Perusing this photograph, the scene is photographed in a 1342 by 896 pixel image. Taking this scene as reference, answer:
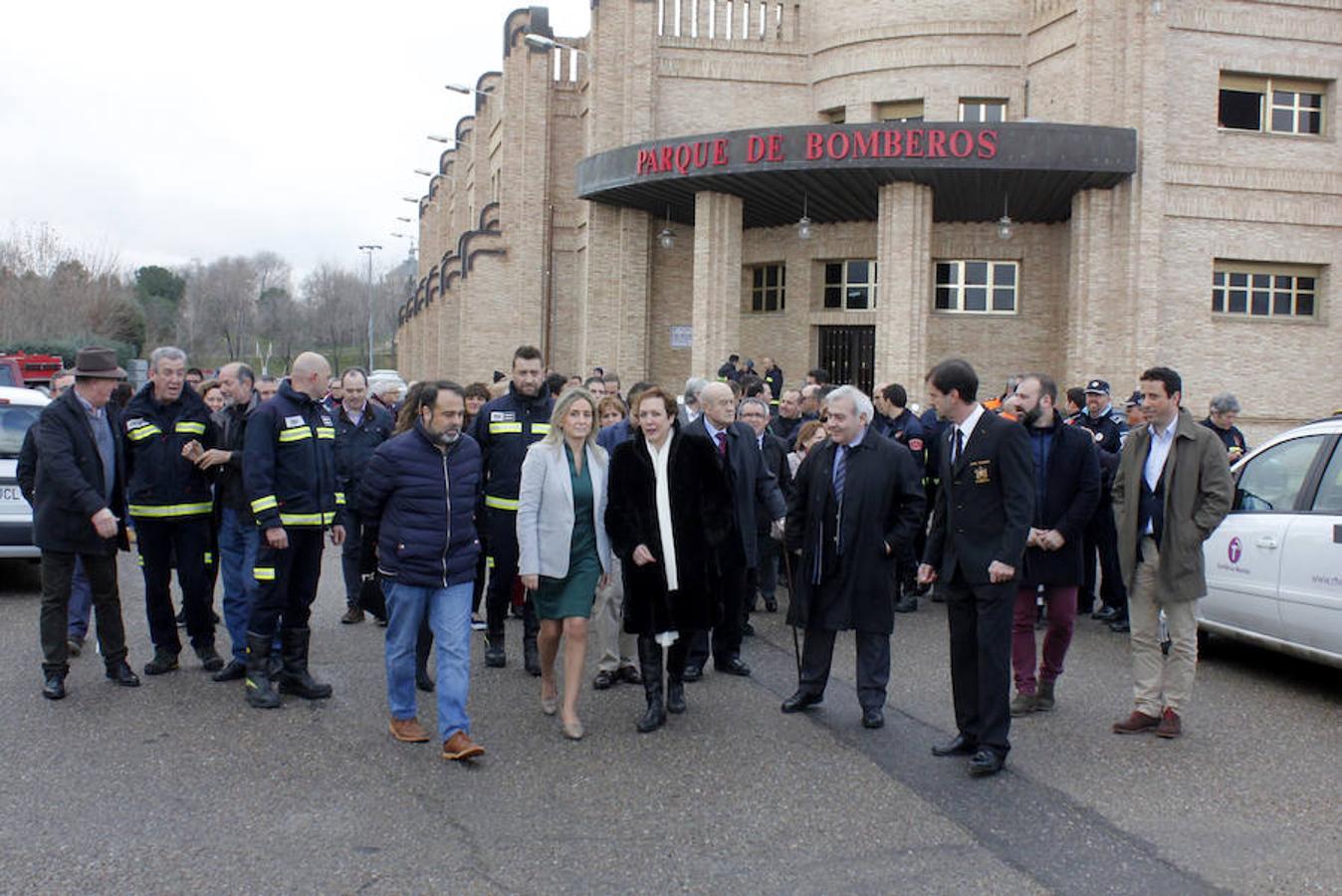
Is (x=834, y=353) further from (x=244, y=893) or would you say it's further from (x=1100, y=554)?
(x=244, y=893)

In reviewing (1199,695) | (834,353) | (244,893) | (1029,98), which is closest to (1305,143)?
(1029,98)

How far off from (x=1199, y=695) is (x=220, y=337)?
302 ft

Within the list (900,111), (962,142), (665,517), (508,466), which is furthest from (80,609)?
(900,111)

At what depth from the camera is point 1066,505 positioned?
7164 millimetres

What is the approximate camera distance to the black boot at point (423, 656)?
7.19m

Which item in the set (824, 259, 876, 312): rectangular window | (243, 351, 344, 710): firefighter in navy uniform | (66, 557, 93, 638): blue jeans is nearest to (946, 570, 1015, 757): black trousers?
(243, 351, 344, 710): firefighter in navy uniform

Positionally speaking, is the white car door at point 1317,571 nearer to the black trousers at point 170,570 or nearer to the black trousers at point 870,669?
the black trousers at point 870,669

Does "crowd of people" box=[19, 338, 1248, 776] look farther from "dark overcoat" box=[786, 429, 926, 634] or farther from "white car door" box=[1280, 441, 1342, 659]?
"white car door" box=[1280, 441, 1342, 659]

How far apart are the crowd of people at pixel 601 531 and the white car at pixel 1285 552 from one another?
1040mm

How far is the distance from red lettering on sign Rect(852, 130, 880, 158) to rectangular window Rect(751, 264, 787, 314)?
6.85 metres

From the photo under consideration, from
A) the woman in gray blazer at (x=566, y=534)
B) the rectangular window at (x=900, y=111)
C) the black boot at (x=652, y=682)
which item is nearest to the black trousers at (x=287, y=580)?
the woman in gray blazer at (x=566, y=534)

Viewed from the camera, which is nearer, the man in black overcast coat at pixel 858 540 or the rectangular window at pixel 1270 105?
the man in black overcast coat at pixel 858 540

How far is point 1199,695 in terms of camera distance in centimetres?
737

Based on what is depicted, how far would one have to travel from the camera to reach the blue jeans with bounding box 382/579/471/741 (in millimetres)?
5820
